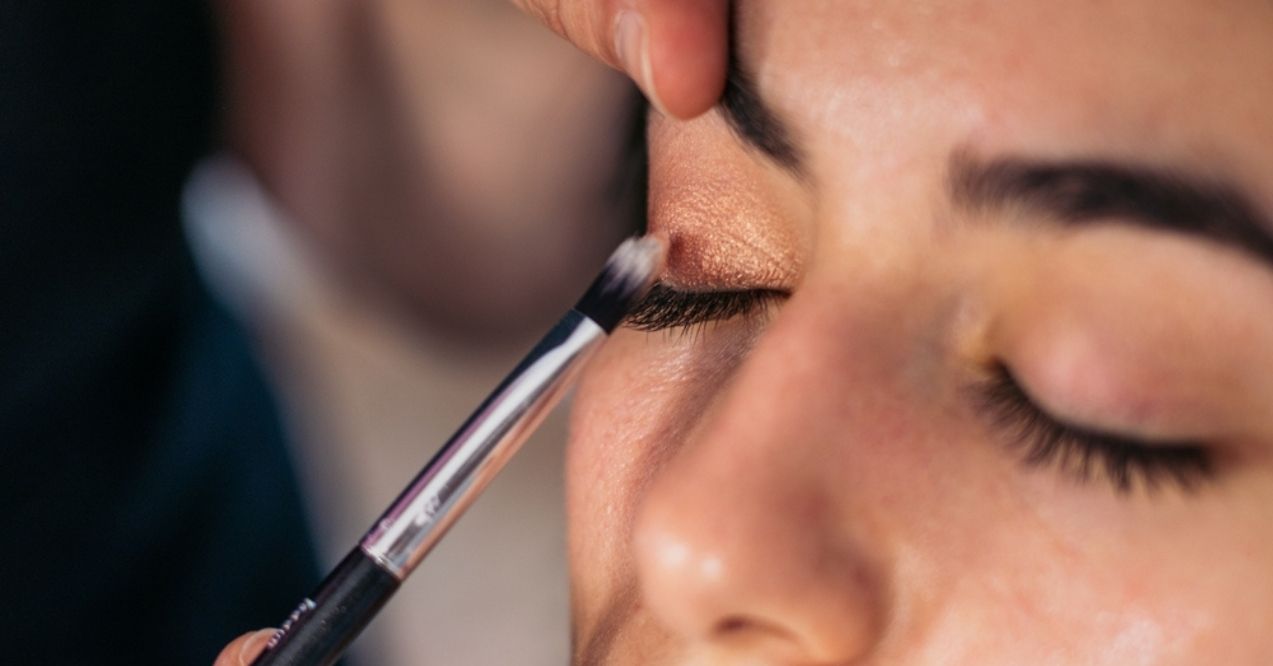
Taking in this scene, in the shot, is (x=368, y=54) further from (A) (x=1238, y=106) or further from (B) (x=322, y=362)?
(A) (x=1238, y=106)

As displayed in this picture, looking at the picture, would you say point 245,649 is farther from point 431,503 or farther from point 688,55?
point 688,55

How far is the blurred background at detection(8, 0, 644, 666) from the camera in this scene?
85 cm

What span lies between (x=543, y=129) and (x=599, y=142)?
0.17 feet

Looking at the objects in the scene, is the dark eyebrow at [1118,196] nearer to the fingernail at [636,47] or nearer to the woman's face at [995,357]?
the woman's face at [995,357]

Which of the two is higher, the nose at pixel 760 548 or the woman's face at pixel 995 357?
the woman's face at pixel 995 357

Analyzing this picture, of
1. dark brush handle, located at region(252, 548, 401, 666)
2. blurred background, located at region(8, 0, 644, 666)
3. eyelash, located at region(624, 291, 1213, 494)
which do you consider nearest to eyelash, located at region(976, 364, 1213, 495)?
eyelash, located at region(624, 291, 1213, 494)

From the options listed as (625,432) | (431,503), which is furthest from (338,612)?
(625,432)

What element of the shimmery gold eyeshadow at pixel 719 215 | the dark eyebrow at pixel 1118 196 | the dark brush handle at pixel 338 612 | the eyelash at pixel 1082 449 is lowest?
the dark brush handle at pixel 338 612

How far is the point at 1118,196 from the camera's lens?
1.48 feet

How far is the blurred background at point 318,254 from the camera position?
848 millimetres

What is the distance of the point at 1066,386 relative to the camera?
1.52ft

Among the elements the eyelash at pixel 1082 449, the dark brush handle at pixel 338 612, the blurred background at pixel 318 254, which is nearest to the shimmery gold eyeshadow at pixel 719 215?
the eyelash at pixel 1082 449

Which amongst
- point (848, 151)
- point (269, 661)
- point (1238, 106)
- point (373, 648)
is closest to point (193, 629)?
point (373, 648)

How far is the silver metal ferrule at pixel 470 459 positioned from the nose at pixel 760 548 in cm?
9
